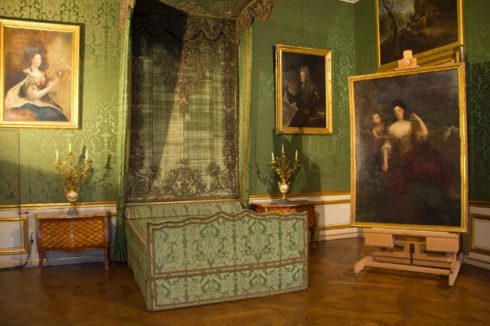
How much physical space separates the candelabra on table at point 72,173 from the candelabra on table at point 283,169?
9.34ft

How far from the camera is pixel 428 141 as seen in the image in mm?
4914

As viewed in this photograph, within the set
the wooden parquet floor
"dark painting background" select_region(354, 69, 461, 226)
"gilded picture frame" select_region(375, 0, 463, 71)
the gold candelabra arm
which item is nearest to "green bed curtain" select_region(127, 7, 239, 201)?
the gold candelabra arm

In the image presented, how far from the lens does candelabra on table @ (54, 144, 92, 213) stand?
5598 millimetres

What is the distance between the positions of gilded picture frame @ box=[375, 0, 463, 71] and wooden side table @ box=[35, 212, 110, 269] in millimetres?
5041

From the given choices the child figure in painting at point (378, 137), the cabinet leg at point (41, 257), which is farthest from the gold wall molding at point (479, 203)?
the cabinet leg at point (41, 257)

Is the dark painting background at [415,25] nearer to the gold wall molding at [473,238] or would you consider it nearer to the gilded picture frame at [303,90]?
the gilded picture frame at [303,90]

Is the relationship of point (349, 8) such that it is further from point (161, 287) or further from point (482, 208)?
point (161, 287)

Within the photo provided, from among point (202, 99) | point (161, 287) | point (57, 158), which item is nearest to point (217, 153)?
point (202, 99)

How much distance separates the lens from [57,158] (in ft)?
18.5

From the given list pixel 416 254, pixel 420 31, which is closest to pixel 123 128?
pixel 416 254

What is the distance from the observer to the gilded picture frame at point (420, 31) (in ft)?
18.9

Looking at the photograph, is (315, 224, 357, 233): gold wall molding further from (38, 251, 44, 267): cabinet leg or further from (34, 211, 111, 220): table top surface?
(38, 251, 44, 267): cabinet leg

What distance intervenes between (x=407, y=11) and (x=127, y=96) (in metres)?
4.42

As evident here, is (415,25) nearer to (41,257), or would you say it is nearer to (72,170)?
(72,170)
